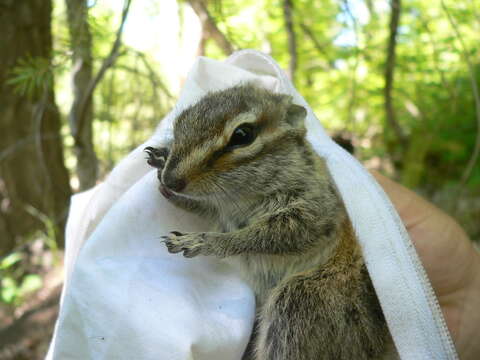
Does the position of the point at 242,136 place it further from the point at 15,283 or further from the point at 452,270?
the point at 15,283

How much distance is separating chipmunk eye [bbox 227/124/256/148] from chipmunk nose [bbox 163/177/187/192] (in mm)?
204

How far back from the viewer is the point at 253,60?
1.91m

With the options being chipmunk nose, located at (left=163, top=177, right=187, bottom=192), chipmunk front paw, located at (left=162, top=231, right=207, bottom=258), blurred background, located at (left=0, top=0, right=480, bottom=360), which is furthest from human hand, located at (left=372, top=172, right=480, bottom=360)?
chipmunk nose, located at (left=163, top=177, right=187, bottom=192)

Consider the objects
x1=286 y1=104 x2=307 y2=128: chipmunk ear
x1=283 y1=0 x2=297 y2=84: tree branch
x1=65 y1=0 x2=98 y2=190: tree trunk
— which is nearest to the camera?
x1=286 y1=104 x2=307 y2=128: chipmunk ear

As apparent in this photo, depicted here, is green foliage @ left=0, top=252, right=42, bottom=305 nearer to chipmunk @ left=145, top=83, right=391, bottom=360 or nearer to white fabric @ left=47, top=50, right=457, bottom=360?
white fabric @ left=47, top=50, right=457, bottom=360

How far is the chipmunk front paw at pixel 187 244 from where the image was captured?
A: 1340mm

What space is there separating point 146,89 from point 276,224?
1832 mm

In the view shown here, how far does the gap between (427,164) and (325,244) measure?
4.63 meters

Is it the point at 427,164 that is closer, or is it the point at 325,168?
the point at 325,168

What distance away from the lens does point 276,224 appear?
1.43 metres

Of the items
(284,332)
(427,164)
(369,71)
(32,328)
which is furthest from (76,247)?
(427,164)

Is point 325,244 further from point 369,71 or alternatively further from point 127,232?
point 369,71

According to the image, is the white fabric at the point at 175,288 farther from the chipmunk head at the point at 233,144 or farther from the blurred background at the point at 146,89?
the blurred background at the point at 146,89

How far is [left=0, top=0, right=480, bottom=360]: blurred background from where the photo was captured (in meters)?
2.20
